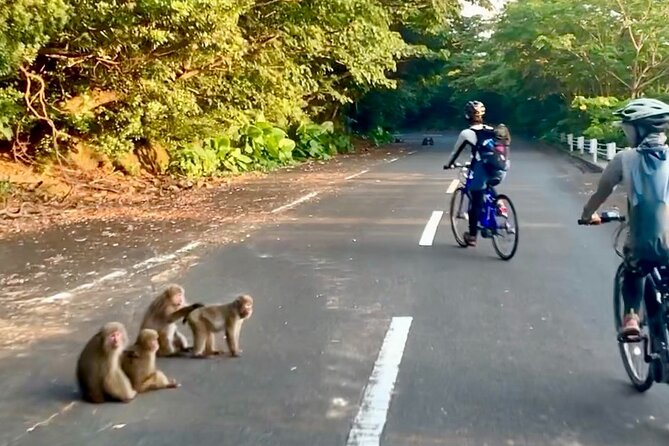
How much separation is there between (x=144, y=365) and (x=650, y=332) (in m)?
2.97

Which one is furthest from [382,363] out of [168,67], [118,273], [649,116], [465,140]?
[168,67]

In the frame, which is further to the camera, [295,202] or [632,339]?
[295,202]

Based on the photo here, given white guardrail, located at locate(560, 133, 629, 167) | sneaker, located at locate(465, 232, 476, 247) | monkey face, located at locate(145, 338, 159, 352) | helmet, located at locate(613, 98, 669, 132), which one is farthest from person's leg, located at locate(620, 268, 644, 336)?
white guardrail, located at locate(560, 133, 629, 167)

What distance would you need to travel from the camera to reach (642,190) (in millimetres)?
5457

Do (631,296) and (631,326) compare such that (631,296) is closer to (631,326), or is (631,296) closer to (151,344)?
(631,326)

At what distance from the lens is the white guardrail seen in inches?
1175

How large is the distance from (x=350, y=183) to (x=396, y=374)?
17799 millimetres

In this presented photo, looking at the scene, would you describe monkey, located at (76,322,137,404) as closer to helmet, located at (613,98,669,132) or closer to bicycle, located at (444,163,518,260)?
helmet, located at (613,98,669,132)

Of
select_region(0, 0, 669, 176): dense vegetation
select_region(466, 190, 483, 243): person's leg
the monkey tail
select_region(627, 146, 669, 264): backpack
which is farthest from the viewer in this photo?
select_region(0, 0, 669, 176): dense vegetation

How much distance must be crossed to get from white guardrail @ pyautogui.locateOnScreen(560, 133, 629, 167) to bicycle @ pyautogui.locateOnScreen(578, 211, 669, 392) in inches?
781

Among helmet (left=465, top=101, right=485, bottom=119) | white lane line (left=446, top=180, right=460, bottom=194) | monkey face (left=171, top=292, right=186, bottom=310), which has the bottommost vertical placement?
white lane line (left=446, top=180, right=460, bottom=194)

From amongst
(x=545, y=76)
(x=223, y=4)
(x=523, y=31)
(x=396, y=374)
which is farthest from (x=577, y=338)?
(x=545, y=76)

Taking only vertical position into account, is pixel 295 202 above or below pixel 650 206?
below

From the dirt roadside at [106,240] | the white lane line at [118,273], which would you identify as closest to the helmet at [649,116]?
the dirt roadside at [106,240]
